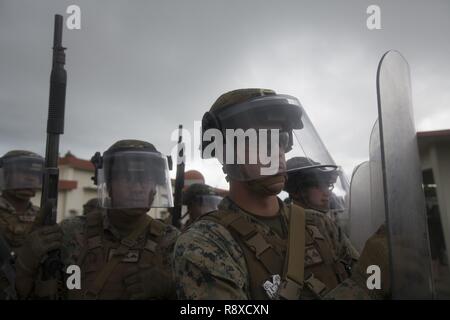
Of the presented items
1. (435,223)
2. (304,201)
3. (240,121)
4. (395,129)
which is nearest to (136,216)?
(240,121)

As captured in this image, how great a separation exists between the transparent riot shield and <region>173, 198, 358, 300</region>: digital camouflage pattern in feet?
2.19

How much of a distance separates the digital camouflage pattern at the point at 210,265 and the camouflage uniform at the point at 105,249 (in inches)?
43.4

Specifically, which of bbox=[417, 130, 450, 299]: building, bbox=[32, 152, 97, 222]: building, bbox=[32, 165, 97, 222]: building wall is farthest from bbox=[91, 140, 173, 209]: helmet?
bbox=[32, 165, 97, 222]: building wall

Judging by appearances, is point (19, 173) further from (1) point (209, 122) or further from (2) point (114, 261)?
(1) point (209, 122)

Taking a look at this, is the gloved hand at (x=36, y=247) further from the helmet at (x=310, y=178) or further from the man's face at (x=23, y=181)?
the man's face at (x=23, y=181)

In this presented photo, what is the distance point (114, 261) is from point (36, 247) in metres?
0.54

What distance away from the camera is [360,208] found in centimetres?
233

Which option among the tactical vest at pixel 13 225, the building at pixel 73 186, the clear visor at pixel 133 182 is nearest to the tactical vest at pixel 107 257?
the clear visor at pixel 133 182

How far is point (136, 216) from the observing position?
293 cm

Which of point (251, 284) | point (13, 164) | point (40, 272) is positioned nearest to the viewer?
point (251, 284)

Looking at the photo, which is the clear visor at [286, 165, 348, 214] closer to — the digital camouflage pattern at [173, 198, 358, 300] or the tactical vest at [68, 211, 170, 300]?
the tactical vest at [68, 211, 170, 300]

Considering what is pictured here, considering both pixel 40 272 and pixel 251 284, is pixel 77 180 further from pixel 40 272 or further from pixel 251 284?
pixel 251 284

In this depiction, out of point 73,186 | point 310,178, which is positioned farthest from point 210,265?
point 73,186
